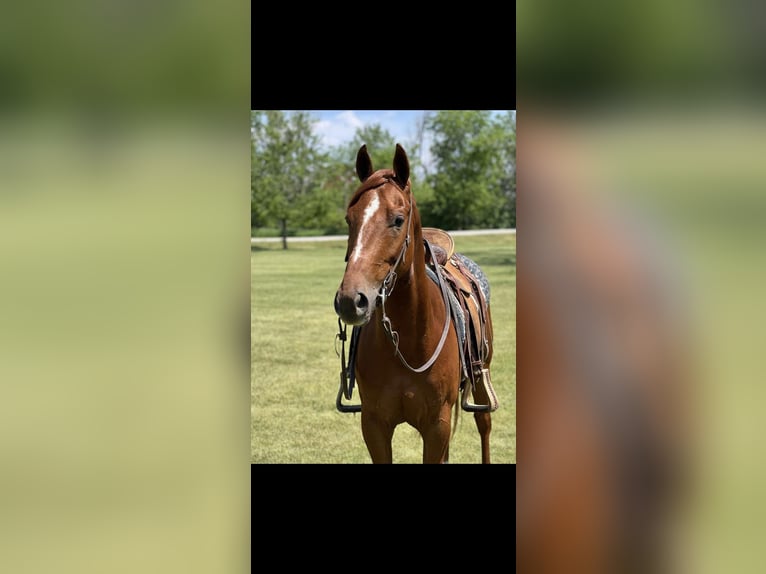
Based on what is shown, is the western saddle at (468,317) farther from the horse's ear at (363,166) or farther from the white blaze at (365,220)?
the white blaze at (365,220)

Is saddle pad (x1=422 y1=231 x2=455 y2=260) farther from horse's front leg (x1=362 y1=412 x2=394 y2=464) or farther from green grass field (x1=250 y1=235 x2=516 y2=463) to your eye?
green grass field (x1=250 y1=235 x2=516 y2=463)

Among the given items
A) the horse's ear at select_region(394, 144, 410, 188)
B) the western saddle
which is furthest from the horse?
the western saddle

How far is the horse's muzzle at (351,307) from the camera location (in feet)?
9.66

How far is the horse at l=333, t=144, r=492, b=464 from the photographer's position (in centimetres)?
317

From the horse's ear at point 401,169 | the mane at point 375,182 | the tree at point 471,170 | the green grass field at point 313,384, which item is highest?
the tree at point 471,170

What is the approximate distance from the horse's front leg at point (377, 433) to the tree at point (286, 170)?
25394 mm

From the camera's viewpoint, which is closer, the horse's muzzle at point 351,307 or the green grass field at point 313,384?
the horse's muzzle at point 351,307

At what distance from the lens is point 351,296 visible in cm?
296
